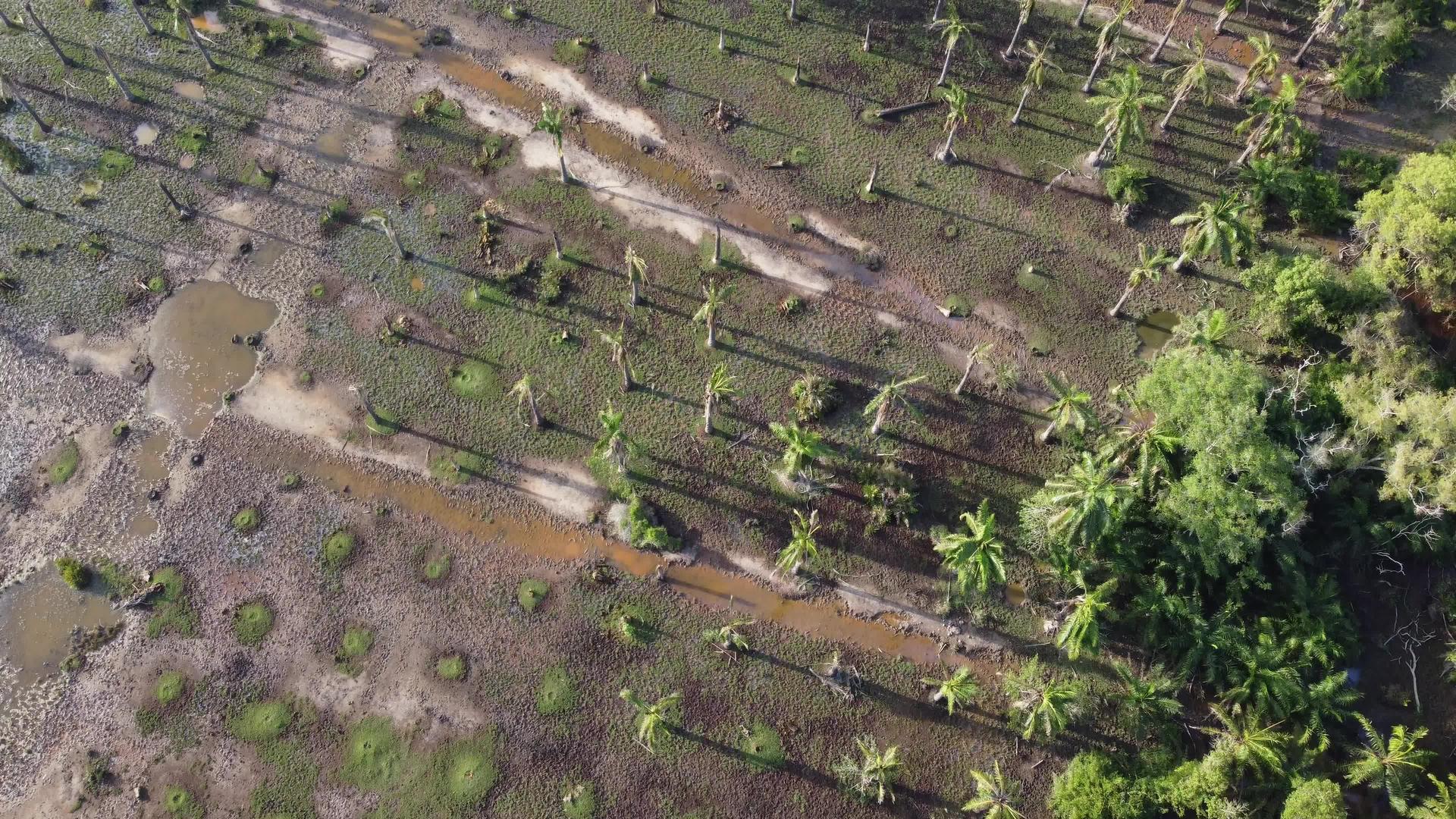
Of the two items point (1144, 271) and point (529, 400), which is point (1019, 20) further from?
point (529, 400)

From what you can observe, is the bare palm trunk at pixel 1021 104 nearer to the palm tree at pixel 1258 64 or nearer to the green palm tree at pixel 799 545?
the palm tree at pixel 1258 64

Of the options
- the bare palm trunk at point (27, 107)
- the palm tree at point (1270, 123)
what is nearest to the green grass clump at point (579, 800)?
the palm tree at point (1270, 123)

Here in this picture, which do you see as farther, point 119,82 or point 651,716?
point 119,82

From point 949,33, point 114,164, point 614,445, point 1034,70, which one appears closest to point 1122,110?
point 1034,70

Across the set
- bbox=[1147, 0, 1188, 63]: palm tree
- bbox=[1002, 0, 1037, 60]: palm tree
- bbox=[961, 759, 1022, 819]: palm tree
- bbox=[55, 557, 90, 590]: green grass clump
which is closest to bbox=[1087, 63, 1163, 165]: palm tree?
bbox=[1147, 0, 1188, 63]: palm tree

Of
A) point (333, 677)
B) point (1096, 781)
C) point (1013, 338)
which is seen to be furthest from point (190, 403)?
point (1096, 781)

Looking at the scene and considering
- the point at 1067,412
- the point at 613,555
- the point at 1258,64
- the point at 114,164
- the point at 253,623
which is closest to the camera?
the point at 1067,412

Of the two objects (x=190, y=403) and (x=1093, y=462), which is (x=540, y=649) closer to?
(x=190, y=403)
